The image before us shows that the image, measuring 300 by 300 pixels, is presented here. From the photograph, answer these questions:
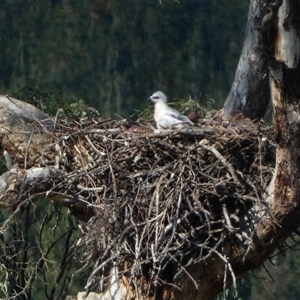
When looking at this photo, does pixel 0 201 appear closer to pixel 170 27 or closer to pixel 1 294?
pixel 1 294

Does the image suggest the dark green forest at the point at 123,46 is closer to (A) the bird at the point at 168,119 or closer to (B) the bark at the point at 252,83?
(A) the bird at the point at 168,119

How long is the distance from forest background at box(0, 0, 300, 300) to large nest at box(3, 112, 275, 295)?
17.2 ft

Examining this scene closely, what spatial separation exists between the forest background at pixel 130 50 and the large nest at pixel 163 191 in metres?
5.25

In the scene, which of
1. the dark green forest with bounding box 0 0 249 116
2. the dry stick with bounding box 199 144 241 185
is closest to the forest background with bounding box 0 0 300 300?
the dark green forest with bounding box 0 0 249 116

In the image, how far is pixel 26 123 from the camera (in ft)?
23.7

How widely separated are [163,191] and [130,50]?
664cm

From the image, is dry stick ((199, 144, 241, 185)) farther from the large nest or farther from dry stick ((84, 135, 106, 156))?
dry stick ((84, 135, 106, 156))

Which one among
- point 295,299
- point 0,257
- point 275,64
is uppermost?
point 275,64

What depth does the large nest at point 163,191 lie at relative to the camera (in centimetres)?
631

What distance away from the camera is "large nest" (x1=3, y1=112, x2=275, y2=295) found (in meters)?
6.31

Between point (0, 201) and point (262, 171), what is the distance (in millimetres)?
1488

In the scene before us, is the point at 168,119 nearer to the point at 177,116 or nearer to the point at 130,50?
the point at 177,116

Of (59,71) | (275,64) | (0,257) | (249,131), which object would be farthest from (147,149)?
(59,71)

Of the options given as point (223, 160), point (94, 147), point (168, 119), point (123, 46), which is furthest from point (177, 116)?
point (123, 46)
